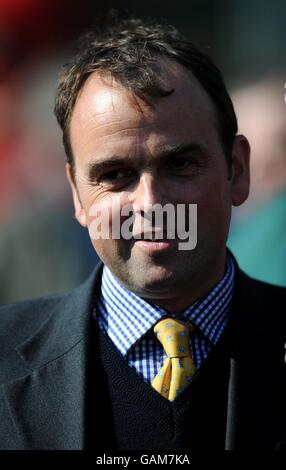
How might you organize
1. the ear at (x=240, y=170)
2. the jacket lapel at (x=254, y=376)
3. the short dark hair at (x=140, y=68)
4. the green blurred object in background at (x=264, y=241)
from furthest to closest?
the green blurred object in background at (x=264, y=241) < the ear at (x=240, y=170) < the short dark hair at (x=140, y=68) < the jacket lapel at (x=254, y=376)

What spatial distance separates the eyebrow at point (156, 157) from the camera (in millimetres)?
1746

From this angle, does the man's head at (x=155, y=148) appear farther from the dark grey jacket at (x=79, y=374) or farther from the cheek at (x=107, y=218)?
the dark grey jacket at (x=79, y=374)

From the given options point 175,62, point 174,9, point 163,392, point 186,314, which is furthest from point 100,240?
point 174,9

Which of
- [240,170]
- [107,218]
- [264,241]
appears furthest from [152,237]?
[264,241]

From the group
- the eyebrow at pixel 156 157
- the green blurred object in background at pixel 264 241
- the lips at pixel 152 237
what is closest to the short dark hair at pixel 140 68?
the eyebrow at pixel 156 157

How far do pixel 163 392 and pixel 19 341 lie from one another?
1.70 feet

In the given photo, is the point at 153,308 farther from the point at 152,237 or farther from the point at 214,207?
the point at 214,207

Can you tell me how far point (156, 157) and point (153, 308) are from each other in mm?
460

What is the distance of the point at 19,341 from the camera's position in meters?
1.99

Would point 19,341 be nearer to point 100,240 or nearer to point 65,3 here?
point 100,240

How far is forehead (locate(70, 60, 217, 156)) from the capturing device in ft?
5.76

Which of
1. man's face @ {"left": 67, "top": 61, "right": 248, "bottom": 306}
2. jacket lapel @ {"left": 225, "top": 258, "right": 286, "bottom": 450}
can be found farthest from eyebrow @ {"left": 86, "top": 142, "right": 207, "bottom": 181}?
jacket lapel @ {"left": 225, "top": 258, "right": 286, "bottom": 450}

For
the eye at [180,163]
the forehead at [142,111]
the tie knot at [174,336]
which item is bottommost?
the tie knot at [174,336]

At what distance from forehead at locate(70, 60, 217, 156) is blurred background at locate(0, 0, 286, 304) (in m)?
1.66
